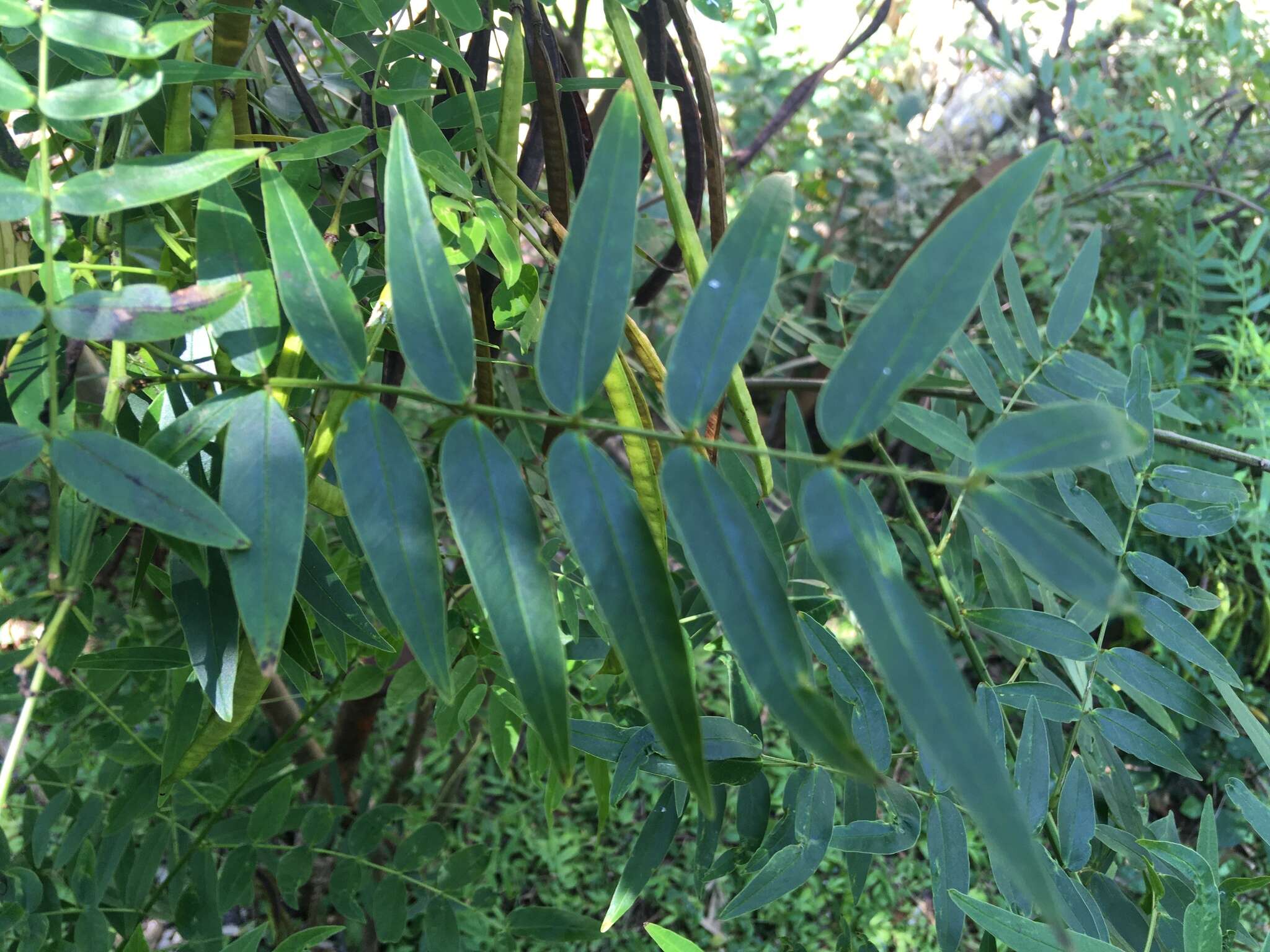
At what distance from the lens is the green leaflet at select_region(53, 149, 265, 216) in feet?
1.04

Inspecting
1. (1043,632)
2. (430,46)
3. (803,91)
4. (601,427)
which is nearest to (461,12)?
(430,46)

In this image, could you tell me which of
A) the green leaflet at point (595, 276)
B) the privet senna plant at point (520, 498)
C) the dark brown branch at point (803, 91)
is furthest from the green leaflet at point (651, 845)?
the dark brown branch at point (803, 91)

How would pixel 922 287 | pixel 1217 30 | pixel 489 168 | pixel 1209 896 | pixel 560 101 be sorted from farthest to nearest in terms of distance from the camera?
pixel 1217 30 → pixel 560 101 → pixel 489 168 → pixel 1209 896 → pixel 922 287

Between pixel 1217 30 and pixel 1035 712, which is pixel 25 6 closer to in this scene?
pixel 1035 712

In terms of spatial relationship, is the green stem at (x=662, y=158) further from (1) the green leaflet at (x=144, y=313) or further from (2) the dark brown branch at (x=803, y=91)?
(2) the dark brown branch at (x=803, y=91)

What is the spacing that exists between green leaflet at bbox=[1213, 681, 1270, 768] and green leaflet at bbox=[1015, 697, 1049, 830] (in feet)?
0.43

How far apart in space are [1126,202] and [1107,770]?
1.54 meters

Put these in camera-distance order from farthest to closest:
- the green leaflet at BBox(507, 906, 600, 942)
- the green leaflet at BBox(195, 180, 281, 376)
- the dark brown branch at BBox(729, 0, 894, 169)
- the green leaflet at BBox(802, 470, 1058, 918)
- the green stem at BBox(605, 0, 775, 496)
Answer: the dark brown branch at BBox(729, 0, 894, 169) → the green leaflet at BBox(507, 906, 600, 942) → the green stem at BBox(605, 0, 775, 496) → the green leaflet at BBox(195, 180, 281, 376) → the green leaflet at BBox(802, 470, 1058, 918)

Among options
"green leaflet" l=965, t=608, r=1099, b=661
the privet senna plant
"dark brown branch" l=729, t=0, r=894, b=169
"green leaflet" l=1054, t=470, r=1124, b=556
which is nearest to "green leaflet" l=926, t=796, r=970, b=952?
the privet senna plant

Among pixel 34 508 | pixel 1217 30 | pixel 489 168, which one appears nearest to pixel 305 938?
pixel 489 168

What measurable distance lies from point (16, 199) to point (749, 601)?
1.03 ft

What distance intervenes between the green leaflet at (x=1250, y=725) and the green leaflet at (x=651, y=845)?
34cm

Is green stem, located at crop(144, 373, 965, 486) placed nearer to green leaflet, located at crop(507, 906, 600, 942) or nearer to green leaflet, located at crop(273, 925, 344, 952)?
green leaflet, located at crop(273, 925, 344, 952)

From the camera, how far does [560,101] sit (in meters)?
0.63
